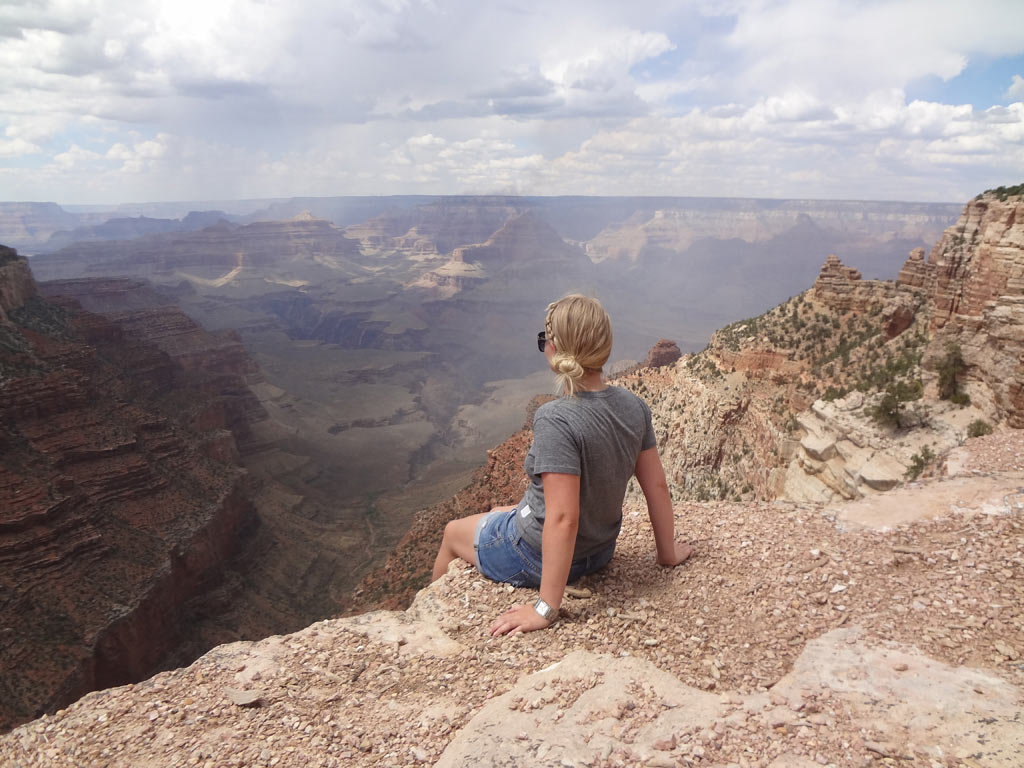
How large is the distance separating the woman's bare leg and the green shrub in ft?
34.7

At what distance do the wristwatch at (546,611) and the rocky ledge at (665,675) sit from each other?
0.38 feet

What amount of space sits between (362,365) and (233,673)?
10415cm

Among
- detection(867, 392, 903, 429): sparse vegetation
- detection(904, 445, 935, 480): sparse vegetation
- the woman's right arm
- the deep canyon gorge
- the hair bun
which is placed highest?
the hair bun

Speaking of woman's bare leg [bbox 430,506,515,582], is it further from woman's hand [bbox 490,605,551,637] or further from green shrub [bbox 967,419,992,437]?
green shrub [bbox 967,419,992,437]

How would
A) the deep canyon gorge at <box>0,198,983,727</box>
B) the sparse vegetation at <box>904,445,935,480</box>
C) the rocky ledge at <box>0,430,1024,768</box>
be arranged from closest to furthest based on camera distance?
the rocky ledge at <box>0,430,1024,768</box> < the sparse vegetation at <box>904,445,935,480</box> < the deep canyon gorge at <box>0,198,983,727</box>

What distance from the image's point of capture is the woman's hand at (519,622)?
4.07 m

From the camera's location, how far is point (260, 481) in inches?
1734

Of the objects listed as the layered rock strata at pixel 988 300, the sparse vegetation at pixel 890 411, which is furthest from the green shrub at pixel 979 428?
the sparse vegetation at pixel 890 411

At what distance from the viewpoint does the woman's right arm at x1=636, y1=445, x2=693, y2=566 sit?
4.55 metres

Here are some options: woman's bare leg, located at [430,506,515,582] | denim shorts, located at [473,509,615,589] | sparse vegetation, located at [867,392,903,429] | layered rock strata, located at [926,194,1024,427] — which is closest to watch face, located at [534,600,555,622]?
denim shorts, located at [473,509,615,589]

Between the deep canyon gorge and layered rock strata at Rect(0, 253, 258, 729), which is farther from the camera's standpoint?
the deep canyon gorge

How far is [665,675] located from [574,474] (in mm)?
1330

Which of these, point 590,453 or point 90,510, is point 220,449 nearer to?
point 90,510

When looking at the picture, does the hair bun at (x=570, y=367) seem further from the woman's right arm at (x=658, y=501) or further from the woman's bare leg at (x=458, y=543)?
the woman's bare leg at (x=458, y=543)
